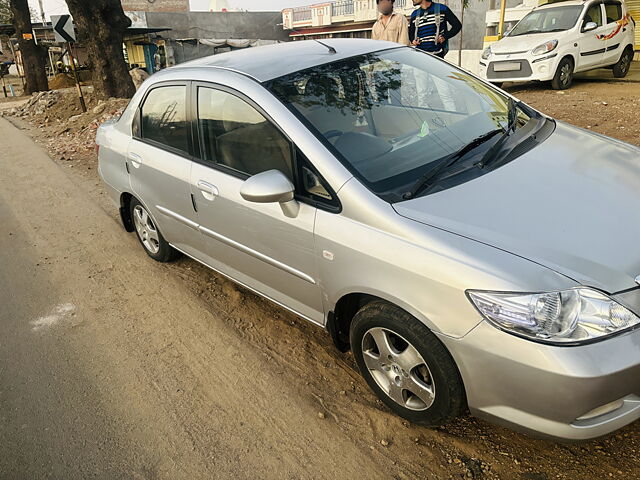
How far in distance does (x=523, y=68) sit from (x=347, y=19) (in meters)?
26.9

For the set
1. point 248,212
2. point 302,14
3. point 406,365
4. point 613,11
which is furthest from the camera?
point 302,14

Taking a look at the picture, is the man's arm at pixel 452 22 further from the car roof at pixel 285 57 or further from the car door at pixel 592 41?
the car door at pixel 592 41

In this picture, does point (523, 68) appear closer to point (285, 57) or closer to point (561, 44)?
point (561, 44)

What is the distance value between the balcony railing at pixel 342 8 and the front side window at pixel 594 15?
2590 centimetres

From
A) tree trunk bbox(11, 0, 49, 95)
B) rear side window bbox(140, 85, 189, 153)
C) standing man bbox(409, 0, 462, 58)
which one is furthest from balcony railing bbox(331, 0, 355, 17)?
rear side window bbox(140, 85, 189, 153)

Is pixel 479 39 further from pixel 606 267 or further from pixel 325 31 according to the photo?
pixel 606 267

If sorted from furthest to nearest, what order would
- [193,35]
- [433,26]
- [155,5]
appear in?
[155,5], [193,35], [433,26]

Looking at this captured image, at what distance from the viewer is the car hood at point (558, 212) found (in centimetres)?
204

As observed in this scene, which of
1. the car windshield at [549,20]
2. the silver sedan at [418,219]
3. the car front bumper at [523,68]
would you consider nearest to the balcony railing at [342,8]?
the car windshield at [549,20]

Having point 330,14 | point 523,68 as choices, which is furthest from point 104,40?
point 330,14

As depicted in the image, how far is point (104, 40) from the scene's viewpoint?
1298 centimetres

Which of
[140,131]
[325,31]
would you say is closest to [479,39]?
[325,31]

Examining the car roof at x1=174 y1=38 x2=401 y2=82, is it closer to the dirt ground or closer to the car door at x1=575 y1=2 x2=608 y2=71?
the dirt ground

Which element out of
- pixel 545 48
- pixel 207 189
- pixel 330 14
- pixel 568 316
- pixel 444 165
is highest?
pixel 330 14
